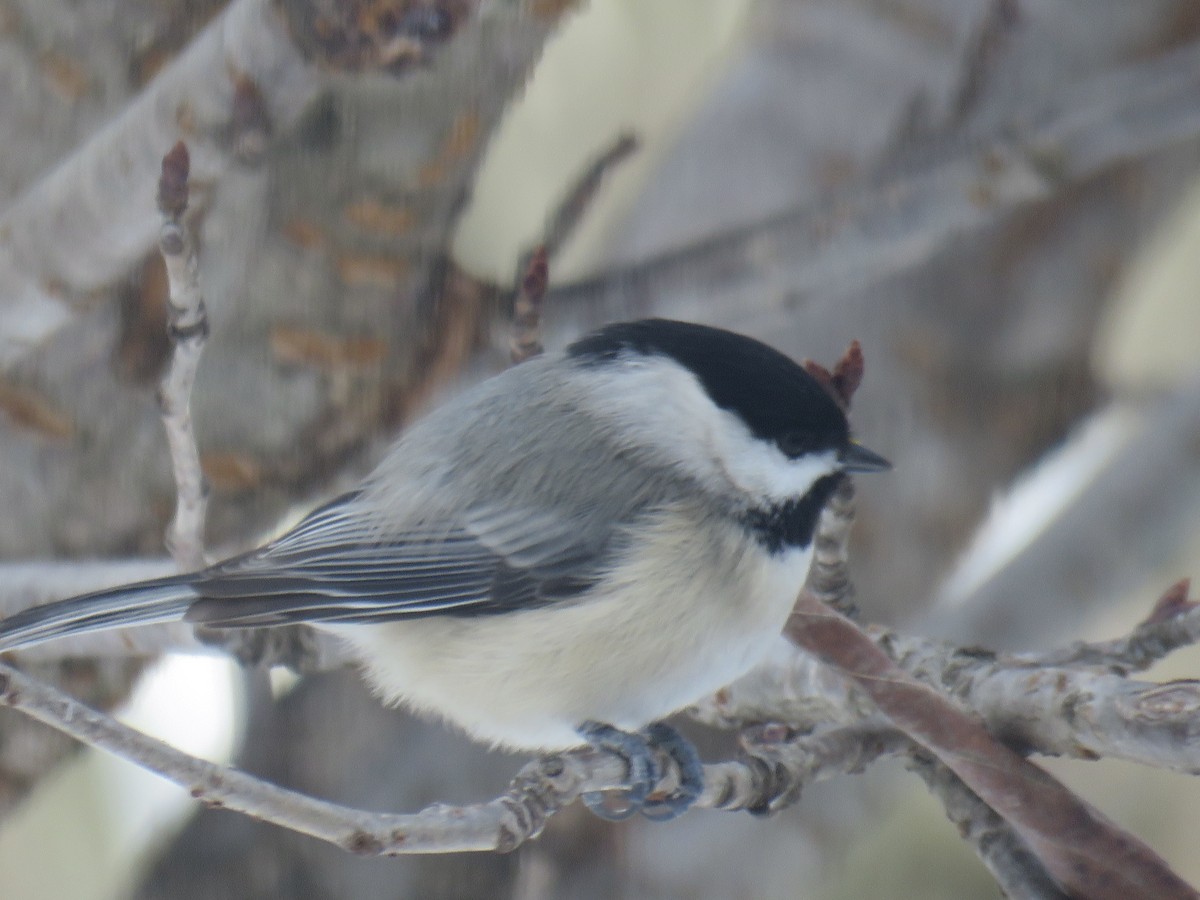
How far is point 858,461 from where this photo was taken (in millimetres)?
766

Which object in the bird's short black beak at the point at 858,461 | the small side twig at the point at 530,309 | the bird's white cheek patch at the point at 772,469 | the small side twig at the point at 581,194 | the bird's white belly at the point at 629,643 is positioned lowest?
the bird's white belly at the point at 629,643

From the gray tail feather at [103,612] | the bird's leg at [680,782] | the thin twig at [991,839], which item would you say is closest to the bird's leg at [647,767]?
the bird's leg at [680,782]

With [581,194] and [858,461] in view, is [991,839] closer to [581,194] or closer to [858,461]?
[858,461]

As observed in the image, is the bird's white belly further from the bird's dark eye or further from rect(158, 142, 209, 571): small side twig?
rect(158, 142, 209, 571): small side twig

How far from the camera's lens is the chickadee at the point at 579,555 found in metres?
0.72

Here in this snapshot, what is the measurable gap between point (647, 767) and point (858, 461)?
224 mm

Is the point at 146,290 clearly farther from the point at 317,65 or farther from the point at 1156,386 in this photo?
the point at 1156,386

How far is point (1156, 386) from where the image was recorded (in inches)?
49.4

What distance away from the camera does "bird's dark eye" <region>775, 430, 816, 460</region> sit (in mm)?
762

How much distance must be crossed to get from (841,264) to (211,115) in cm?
47

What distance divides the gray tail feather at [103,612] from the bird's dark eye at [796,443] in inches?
14.3

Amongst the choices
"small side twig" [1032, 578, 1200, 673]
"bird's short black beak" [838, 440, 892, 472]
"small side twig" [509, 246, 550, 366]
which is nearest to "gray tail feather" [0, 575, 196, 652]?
"small side twig" [509, 246, 550, 366]

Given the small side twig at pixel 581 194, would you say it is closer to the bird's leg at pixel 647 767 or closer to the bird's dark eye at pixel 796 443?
→ the bird's dark eye at pixel 796 443

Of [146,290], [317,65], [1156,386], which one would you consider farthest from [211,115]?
[1156,386]
